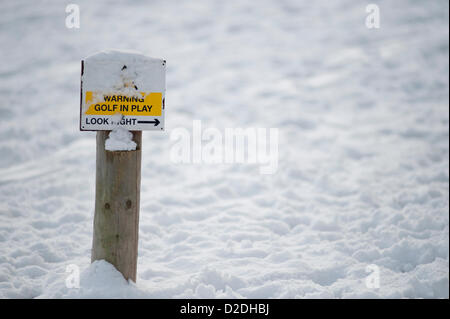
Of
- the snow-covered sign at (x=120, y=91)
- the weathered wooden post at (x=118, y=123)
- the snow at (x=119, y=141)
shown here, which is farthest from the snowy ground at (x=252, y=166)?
the snow-covered sign at (x=120, y=91)

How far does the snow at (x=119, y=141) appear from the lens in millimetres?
2797

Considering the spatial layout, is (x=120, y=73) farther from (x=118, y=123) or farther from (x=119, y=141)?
(x=119, y=141)

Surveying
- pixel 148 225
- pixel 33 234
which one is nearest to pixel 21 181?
pixel 33 234

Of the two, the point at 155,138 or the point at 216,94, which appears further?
the point at 216,94

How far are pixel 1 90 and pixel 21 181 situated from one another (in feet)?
10.2

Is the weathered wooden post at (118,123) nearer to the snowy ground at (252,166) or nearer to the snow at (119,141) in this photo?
the snow at (119,141)

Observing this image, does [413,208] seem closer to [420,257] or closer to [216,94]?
[420,257]

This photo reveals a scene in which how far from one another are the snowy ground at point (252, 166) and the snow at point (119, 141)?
861mm

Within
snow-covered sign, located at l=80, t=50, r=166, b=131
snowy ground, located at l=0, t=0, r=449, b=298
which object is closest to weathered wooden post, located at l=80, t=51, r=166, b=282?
snow-covered sign, located at l=80, t=50, r=166, b=131

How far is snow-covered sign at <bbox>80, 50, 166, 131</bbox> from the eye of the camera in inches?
110

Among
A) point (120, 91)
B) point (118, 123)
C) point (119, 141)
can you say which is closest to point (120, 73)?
point (120, 91)

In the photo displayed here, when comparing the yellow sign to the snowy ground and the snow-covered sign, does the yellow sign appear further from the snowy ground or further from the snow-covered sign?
the snowy ground

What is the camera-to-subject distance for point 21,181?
534 centimetres

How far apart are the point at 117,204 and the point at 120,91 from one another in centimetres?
79
